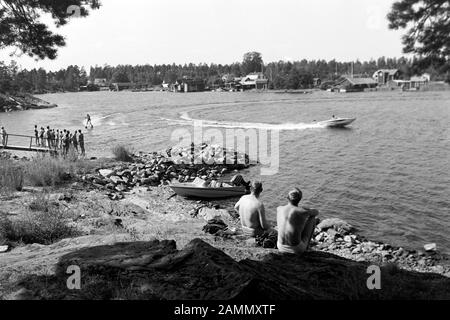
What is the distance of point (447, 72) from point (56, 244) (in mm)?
10636

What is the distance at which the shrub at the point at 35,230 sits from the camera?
39.3ft

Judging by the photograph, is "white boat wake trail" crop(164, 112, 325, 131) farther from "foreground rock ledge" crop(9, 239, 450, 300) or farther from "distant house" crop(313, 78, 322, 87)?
"distant house" crop(313, 78, 322, 87)

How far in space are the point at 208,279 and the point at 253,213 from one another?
4.22 metres

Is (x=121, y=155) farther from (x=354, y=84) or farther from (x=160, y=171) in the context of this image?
(x=354, y=84)

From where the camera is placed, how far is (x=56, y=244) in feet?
37.2

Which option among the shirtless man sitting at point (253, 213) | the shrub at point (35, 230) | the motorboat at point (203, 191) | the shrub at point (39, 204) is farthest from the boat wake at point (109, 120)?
the shirtless man sitting at point (253, 213)

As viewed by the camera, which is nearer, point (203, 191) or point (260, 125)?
point (203, 191)

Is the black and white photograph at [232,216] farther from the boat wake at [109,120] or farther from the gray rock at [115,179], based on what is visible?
the boat wake at [109,120]

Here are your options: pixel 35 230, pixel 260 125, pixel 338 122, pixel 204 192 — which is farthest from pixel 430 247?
pixel 260 125

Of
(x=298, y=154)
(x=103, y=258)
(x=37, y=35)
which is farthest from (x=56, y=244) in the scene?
(x=298, y=154)

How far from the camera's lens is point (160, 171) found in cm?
2939

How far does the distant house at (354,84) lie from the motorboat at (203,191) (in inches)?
5861

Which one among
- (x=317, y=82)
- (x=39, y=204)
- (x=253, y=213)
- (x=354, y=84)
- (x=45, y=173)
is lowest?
(x=45, y=173)
